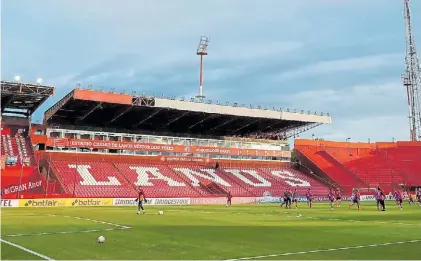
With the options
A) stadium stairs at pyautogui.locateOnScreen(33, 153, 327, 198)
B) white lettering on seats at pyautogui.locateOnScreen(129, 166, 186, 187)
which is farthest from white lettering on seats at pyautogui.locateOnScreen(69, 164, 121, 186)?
white lettering on seats at pyautogui.locateOnScreen(129, 166, 186, 187)

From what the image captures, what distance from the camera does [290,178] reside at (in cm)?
7362

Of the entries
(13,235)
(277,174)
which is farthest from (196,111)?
(13,235)

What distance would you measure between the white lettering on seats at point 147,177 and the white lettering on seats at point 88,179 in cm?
323

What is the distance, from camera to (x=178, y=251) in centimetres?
1319

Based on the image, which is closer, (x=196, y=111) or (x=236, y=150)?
(x=196, y=111)

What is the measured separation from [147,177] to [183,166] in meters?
10.5

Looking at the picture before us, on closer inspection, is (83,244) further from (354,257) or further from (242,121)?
(242,121)

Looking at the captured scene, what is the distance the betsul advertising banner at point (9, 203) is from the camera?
42.8 meters

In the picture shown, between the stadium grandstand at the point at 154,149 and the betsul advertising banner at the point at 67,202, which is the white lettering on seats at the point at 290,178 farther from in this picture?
the betsul advertising banner at the point at 67,202

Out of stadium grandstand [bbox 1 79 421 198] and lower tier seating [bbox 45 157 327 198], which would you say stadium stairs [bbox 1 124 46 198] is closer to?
stadium grandstand [bbox 1 79 421 198]

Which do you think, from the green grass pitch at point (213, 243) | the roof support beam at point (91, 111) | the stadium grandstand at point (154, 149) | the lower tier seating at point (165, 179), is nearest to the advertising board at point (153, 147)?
the stadium grandstand at point (154, 149)

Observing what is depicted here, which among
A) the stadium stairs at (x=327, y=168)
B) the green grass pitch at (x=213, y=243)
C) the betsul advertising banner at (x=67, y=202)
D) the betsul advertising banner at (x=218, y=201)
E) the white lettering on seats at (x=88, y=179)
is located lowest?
the green grass pitch at (x=213, y=243)

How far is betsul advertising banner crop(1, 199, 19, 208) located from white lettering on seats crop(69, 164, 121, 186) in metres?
11.8

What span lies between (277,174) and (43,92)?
39918mm
